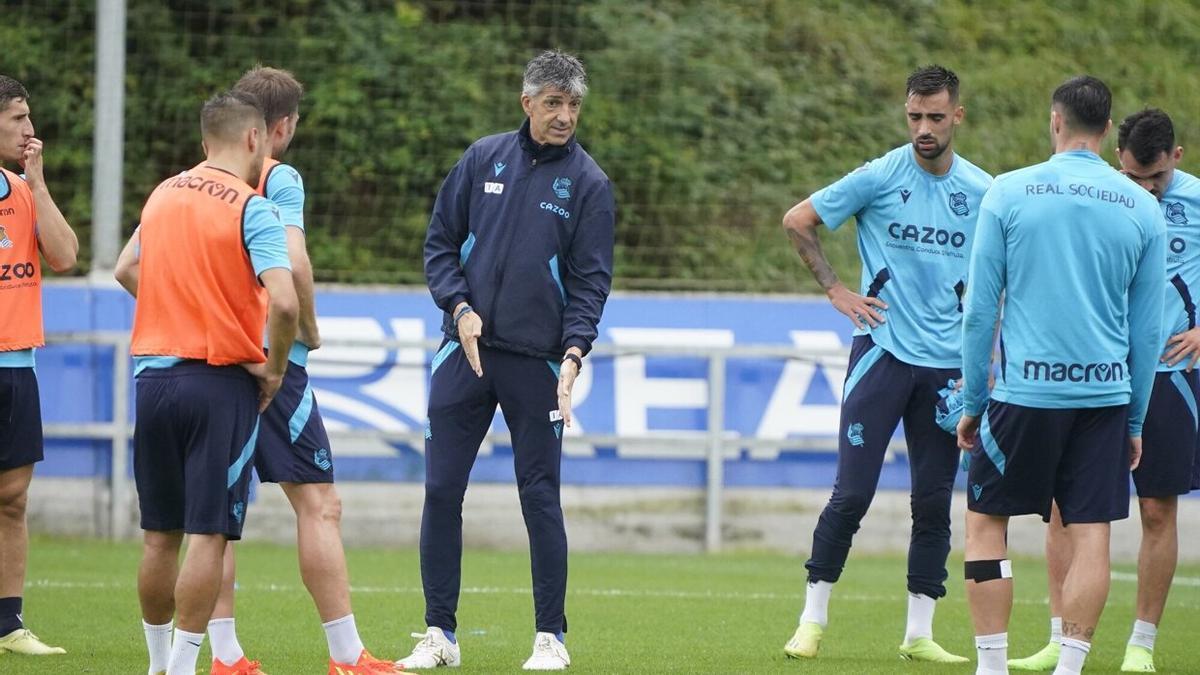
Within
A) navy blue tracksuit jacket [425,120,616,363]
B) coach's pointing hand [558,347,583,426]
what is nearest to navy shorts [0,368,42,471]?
navy blue tracksuit jacket [425,120,616,363]

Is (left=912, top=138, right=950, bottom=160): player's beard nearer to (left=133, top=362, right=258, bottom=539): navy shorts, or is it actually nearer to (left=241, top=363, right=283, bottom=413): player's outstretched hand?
(left=241, top=363, right=283, bottom=413): player's outstretched hand

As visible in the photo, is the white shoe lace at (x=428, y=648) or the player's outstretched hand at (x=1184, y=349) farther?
the player's outstretched hand at (x=1184, y=349)

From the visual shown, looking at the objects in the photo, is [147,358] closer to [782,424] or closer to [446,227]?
[446,227]

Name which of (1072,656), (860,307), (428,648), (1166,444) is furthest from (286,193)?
(1166,444)

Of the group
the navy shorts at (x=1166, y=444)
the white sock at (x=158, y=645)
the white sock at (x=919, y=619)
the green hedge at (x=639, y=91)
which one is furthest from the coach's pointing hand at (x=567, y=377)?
the green hedge at (x=639, y=91)

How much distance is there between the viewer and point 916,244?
7.38 meters

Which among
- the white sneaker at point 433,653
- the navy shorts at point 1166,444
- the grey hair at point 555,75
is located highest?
the grey hair at point 555,75

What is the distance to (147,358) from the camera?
5.59 metres

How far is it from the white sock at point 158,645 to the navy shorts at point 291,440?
659 mm

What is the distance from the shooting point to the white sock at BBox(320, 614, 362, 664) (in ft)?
20.1

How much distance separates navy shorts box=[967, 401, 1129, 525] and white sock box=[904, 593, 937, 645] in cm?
142

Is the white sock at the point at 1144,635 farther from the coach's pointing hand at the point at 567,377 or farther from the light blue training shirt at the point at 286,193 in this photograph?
the light blue training shirt at the point at 286,193

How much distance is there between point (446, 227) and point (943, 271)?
7.30ft

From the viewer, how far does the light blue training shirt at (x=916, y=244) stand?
7.33 m
